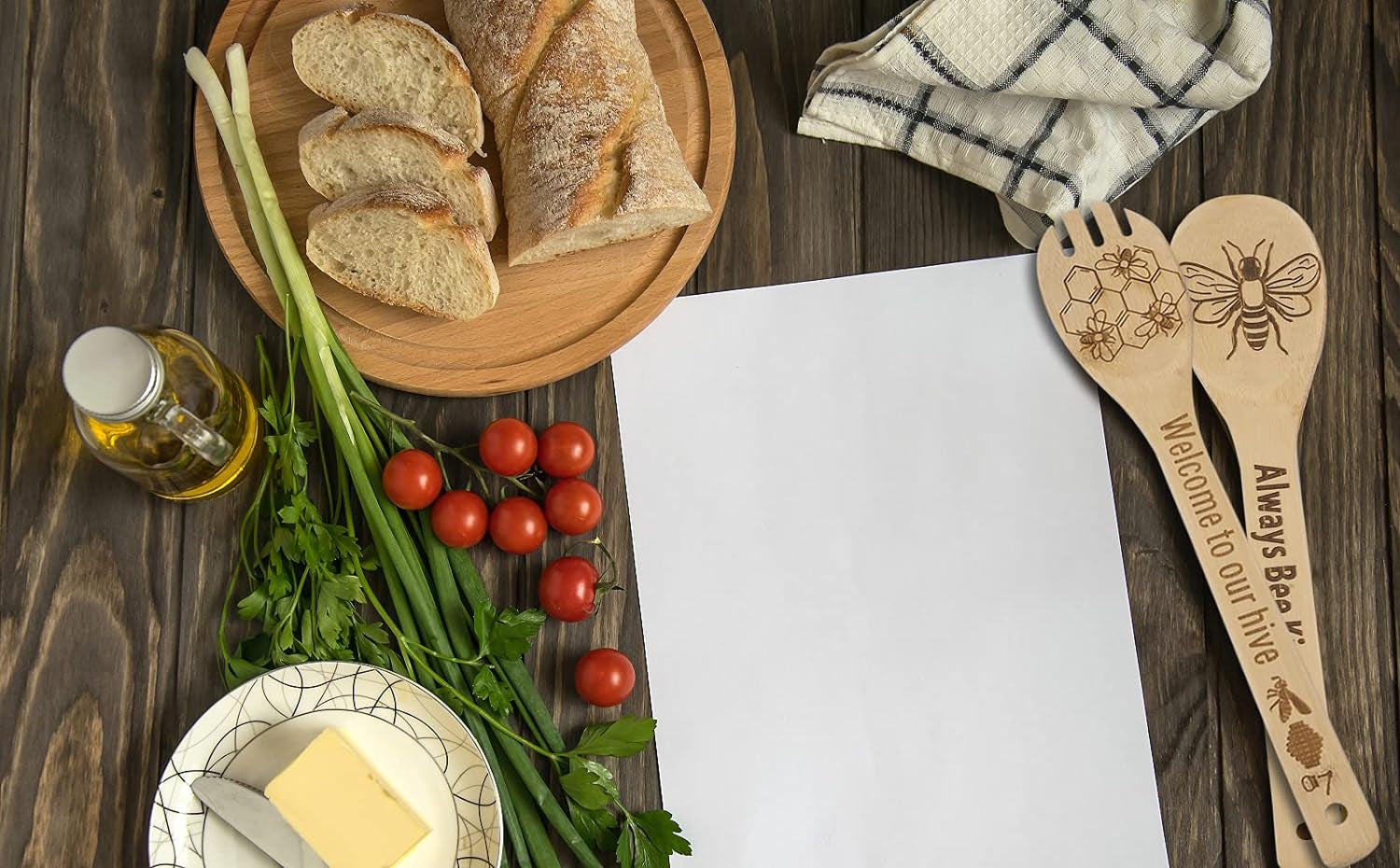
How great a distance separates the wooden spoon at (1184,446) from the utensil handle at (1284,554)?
1 cm

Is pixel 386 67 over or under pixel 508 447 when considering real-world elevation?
over

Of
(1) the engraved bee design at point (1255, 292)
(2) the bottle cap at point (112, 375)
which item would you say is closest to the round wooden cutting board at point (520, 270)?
(2) the bottle cap at point (112, 375)

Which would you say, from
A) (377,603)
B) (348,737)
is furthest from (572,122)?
(348,737)

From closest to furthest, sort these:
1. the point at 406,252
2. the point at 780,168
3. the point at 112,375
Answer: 1. the point at 112,375
2. the point at 406,252
3. the point at 780,168

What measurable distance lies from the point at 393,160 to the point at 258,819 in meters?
0.62

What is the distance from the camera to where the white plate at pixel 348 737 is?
95 centimetres

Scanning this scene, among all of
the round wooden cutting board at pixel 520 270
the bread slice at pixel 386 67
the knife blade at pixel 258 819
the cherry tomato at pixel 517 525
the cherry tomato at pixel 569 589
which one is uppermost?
the bread slice at pixel 386 67

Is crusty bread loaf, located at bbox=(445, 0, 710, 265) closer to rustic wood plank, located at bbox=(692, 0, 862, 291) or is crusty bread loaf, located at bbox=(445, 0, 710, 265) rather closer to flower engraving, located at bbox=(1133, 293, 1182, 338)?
rustic wood plank, located at bbox=(692, 0, 862, 291)

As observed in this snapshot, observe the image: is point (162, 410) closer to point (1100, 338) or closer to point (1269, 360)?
point (1100, 338)

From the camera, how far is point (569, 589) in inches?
39.4

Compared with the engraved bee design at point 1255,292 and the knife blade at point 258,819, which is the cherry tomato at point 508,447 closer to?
the knife blade at point 258,819

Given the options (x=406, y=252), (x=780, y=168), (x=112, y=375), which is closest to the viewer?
(x=112, y=375)

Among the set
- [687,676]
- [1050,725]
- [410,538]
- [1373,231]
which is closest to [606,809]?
[687,676]

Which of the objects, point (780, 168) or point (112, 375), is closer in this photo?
point (112, 375)
